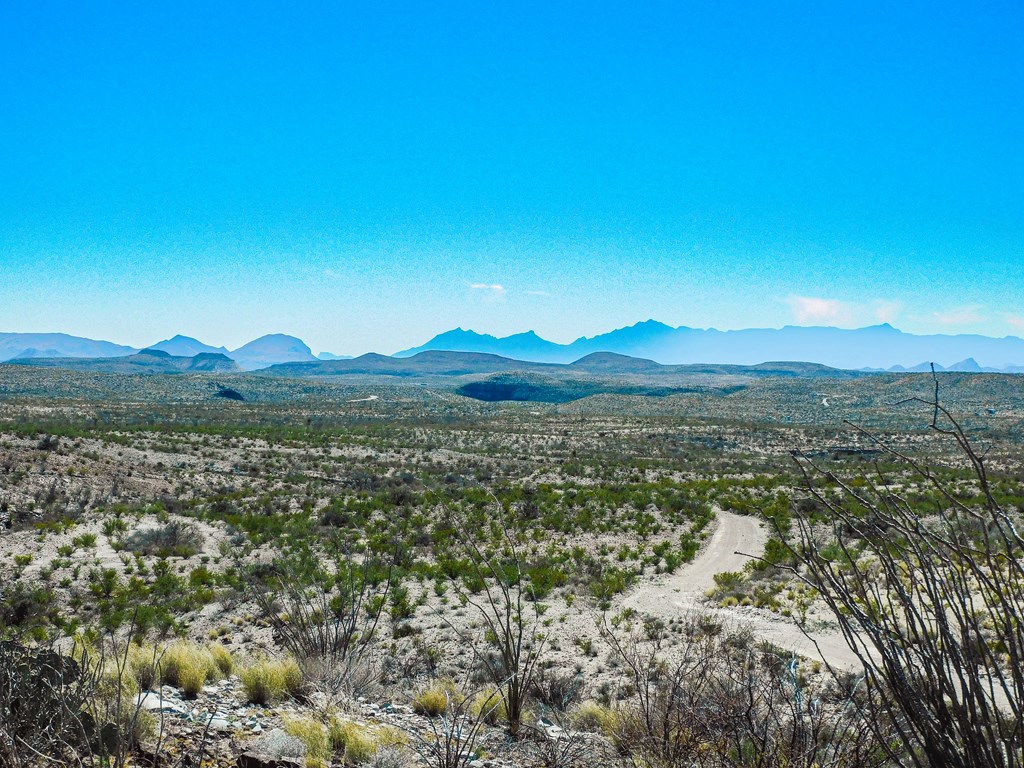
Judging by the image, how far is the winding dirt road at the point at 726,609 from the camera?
927 centimetres

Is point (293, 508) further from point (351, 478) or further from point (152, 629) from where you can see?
point (152, 629)

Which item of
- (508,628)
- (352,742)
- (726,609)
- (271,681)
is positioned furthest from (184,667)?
(726,609)

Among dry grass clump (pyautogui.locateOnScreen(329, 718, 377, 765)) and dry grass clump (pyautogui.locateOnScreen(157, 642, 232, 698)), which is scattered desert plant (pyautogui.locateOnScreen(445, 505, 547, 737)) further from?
dry grass clump (pyautogui.locateOnScreen(157, 642, 232, 698))

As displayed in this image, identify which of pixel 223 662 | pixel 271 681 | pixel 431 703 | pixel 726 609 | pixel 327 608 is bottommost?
pixel 726 609

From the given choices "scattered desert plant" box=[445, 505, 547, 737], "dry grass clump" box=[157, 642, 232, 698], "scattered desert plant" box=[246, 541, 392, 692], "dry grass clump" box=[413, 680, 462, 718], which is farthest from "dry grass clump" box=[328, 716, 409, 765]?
"dry grass clump" box=[157, 642, 232, 698]

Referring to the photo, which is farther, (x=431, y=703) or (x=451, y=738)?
(x=431, y=703)

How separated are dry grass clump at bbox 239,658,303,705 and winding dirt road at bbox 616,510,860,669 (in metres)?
4.37

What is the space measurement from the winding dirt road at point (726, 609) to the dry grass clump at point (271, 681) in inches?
172

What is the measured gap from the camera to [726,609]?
11.2 meters

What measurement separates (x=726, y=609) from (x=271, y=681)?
26.9 feet

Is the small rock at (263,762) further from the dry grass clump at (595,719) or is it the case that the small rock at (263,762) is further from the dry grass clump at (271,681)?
the dry grass clump at (595,719)

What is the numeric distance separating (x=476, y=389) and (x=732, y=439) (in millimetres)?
92764

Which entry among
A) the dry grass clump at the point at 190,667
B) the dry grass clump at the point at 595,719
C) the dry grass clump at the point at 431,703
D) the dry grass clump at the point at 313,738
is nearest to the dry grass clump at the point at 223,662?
the dry grass clump at the point at 190,667

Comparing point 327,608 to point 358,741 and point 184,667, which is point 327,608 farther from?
point 358,741
